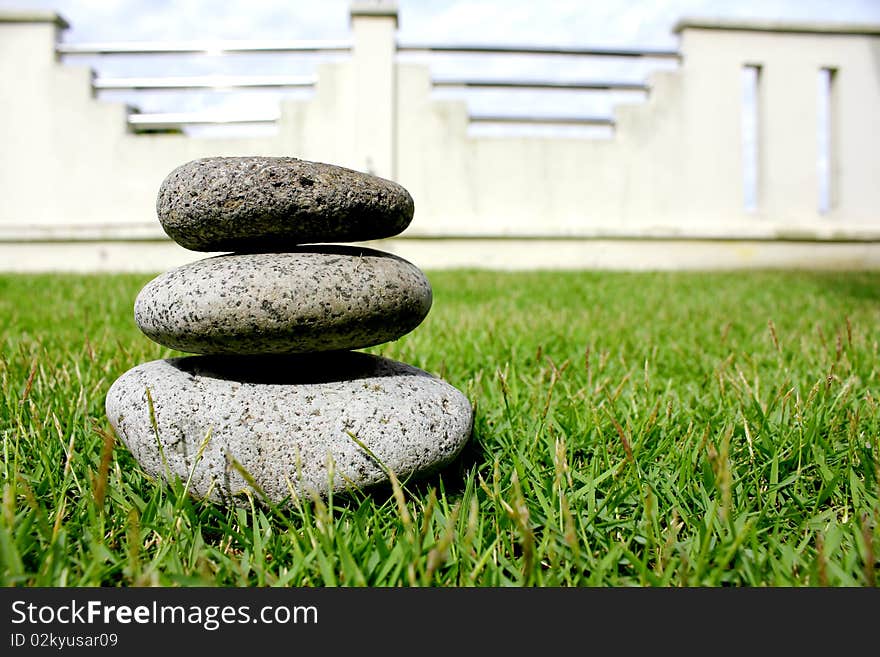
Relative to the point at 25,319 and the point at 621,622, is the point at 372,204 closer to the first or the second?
the point at 621,622

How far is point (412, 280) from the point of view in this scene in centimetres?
162

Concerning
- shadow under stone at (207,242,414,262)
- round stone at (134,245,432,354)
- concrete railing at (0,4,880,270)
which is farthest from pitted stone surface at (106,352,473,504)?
concrete railing at (0,4,880,270)

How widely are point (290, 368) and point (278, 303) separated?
1.03 feet

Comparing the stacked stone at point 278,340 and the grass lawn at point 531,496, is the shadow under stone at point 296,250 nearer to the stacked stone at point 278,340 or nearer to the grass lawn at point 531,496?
the stacked stone at point 278,340

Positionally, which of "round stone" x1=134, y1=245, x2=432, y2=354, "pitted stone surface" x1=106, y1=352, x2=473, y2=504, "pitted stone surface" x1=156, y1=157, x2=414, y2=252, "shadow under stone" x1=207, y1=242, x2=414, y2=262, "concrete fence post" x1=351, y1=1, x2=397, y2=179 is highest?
"concrete fence post" x1=351, y1=1, x2=397, y2=179

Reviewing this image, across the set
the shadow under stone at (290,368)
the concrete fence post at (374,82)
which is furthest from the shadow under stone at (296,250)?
the concrete fence post at (374,82)

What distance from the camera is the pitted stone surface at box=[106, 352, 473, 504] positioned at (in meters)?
1.41

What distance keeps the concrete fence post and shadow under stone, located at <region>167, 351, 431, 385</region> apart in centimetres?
679

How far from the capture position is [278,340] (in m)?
1.48

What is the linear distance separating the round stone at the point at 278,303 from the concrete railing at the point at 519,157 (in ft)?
22.7

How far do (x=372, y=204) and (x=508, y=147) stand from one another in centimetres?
724

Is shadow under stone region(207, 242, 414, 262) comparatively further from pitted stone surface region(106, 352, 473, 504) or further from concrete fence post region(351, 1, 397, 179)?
concrete fence post region(351, 1, 397, 179)

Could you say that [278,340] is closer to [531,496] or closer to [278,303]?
[278,303]

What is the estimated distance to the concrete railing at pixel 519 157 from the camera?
8250 mm
